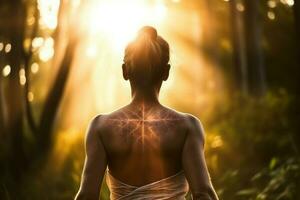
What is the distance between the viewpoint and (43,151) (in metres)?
15.6

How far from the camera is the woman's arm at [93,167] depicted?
461cm

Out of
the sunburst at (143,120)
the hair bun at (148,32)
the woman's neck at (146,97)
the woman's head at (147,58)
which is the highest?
the hair bun at (148,32)

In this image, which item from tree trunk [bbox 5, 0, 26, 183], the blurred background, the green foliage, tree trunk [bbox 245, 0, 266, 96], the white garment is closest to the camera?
the white garment

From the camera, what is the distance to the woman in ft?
14.8

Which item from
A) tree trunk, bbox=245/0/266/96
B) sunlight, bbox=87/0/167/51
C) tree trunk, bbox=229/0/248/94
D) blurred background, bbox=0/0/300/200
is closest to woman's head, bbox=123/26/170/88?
blurred background, bbox=0/0/300/200

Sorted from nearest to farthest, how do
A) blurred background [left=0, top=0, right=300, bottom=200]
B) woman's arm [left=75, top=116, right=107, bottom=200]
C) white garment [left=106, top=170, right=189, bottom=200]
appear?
white garment [left=106, top=170, right=189, bottom=200] < woman's arm [left=75, top=116, right=107, bottom=200] < blurred background [left=0, top=0, right=300, bottom=200]

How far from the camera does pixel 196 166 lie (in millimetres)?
4543

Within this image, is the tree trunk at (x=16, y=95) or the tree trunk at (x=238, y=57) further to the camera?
the tree trunk at (x=238, y=57)

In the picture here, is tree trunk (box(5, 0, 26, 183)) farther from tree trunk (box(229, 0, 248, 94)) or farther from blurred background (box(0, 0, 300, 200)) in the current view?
tree trunk (box(229, 0, 248, 94))

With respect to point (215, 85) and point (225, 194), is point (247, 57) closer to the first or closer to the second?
point (215, 85)

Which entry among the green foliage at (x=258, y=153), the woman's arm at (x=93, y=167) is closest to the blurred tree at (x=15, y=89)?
the green foliage at (x=258, y=153)

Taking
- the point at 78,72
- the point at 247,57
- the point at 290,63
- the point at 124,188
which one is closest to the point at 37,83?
the point at 290,63

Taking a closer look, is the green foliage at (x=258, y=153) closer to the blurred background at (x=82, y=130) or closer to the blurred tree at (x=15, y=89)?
the blurred background at (x=82, y=130)

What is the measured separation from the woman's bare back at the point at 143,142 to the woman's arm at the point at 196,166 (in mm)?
→ 46
